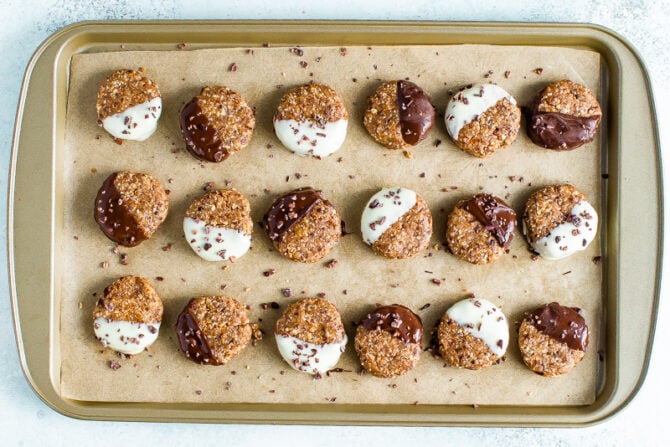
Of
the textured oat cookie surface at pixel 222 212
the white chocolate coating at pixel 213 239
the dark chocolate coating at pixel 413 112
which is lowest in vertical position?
the white chocolate coating at pixel 213 239

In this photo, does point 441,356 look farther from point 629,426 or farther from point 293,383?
point 629,426

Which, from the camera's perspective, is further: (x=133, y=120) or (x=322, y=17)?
(x=322, y=17)

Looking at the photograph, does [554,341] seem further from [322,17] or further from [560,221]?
[322,17]

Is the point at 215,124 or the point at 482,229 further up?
the point at 215,124

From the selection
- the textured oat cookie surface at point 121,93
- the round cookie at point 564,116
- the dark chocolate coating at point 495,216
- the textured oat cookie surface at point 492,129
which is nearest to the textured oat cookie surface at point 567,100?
the round cookie at point 564,116

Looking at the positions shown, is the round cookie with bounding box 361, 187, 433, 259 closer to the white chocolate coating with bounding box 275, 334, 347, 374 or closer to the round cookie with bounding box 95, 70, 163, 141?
the white chocolate coating with bounding box 275, 334, 347, 374

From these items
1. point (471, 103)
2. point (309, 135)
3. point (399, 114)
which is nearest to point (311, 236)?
point (309, 135)

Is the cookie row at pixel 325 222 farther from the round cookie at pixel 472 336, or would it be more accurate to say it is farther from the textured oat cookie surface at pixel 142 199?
the round cookie at pixel 472 336
